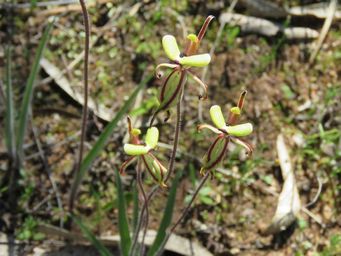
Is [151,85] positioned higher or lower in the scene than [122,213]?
higher

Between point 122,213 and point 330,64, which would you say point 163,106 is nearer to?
point 122,213

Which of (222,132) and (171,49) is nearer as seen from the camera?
(171,49)

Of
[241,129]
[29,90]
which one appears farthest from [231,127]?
[29,90]

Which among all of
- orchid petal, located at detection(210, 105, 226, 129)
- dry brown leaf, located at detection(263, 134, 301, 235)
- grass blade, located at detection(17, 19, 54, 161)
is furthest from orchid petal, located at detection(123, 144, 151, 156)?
dry brown leaf, located at detection(263, 134, 301, 235)

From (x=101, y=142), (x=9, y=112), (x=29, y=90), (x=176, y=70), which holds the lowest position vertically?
(x=101, y=142)

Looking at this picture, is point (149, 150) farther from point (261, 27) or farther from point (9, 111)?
point (261, 27)

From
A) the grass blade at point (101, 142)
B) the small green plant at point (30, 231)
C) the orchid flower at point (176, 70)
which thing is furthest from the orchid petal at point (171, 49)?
the small green plant at point (30, 231)

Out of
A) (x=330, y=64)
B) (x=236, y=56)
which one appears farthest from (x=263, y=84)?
(x=330, y=64)
